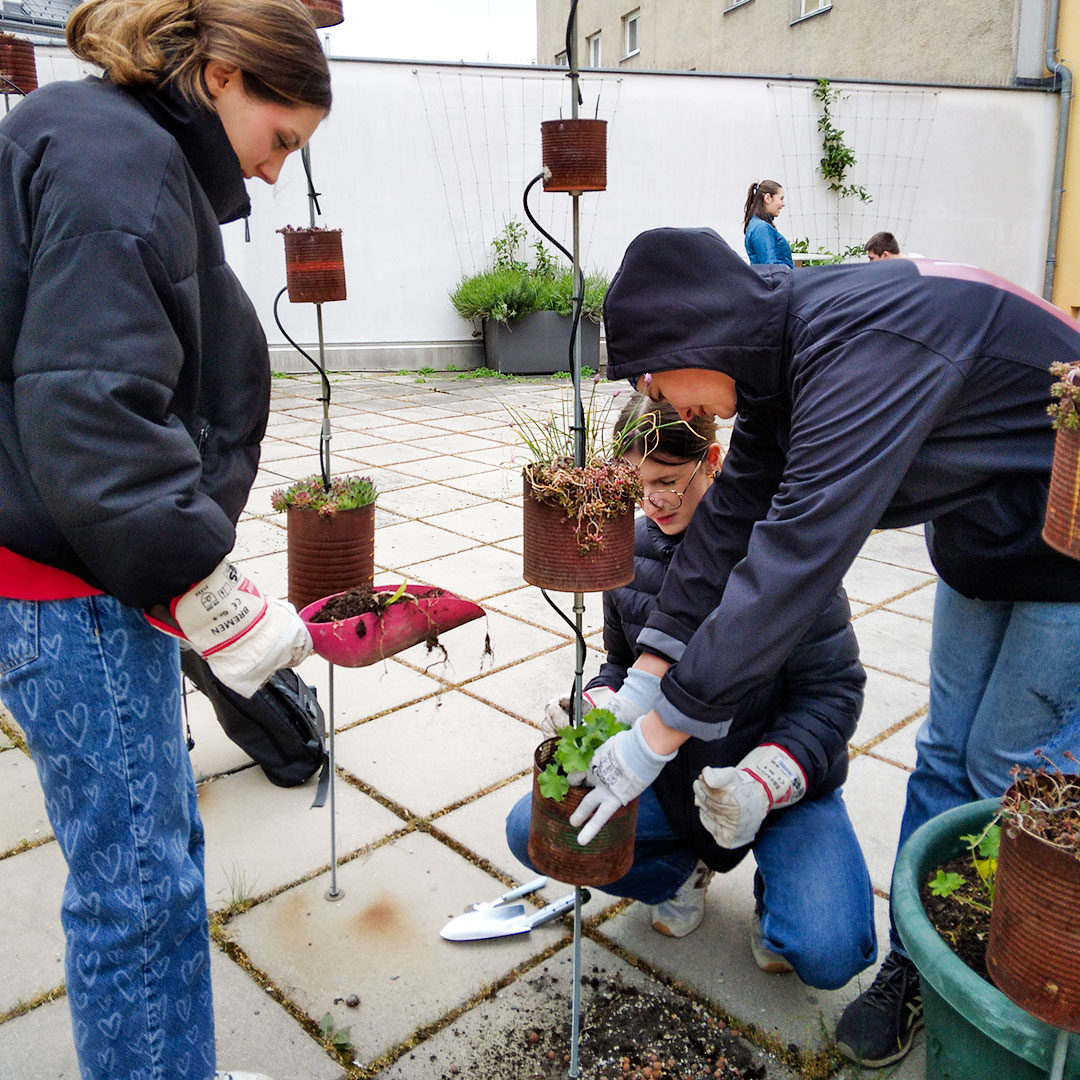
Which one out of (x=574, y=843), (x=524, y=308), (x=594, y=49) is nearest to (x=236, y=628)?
(x=574, y=843)

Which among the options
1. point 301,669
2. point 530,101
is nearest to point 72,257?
point 301,669

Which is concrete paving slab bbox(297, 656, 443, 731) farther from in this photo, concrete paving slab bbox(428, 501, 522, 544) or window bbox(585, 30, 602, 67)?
window bbox(585, 30, 602, 67)

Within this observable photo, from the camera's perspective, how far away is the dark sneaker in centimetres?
181

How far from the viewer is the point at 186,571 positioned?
1.31 m

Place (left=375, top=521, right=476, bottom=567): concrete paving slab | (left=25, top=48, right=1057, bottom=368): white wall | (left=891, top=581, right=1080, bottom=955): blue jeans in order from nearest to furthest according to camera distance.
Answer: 1. (left=891, top=581, right=1080, bottom=955): blue jeans
2. (left=375, top=521, right=476, bottom=567): concrete paving slab
3. (left=25, top=48, right=1057, bottom=368): white wall

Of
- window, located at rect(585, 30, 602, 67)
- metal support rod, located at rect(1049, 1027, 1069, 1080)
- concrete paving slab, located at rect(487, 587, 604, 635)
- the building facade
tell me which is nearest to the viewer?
metal support rod, located at rect(1049, 1027, 1069, 1080)

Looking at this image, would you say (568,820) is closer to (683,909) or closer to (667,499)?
(683,909)

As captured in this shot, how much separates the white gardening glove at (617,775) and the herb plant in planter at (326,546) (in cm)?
73

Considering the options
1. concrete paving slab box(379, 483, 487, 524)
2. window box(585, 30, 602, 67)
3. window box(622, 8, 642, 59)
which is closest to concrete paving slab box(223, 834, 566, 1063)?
concrete paving slab box(379, 483, 487, 524)

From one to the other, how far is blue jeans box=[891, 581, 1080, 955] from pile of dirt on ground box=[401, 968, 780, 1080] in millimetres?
388

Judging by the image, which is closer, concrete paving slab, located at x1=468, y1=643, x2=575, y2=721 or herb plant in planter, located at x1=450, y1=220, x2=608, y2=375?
concrete paving slab, located at x1=468, y1=643, x2=575, y2=721

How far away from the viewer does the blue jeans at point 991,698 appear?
5.50 feet

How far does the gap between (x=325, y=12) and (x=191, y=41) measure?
4.90 ft

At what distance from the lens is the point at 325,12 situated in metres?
2.66
